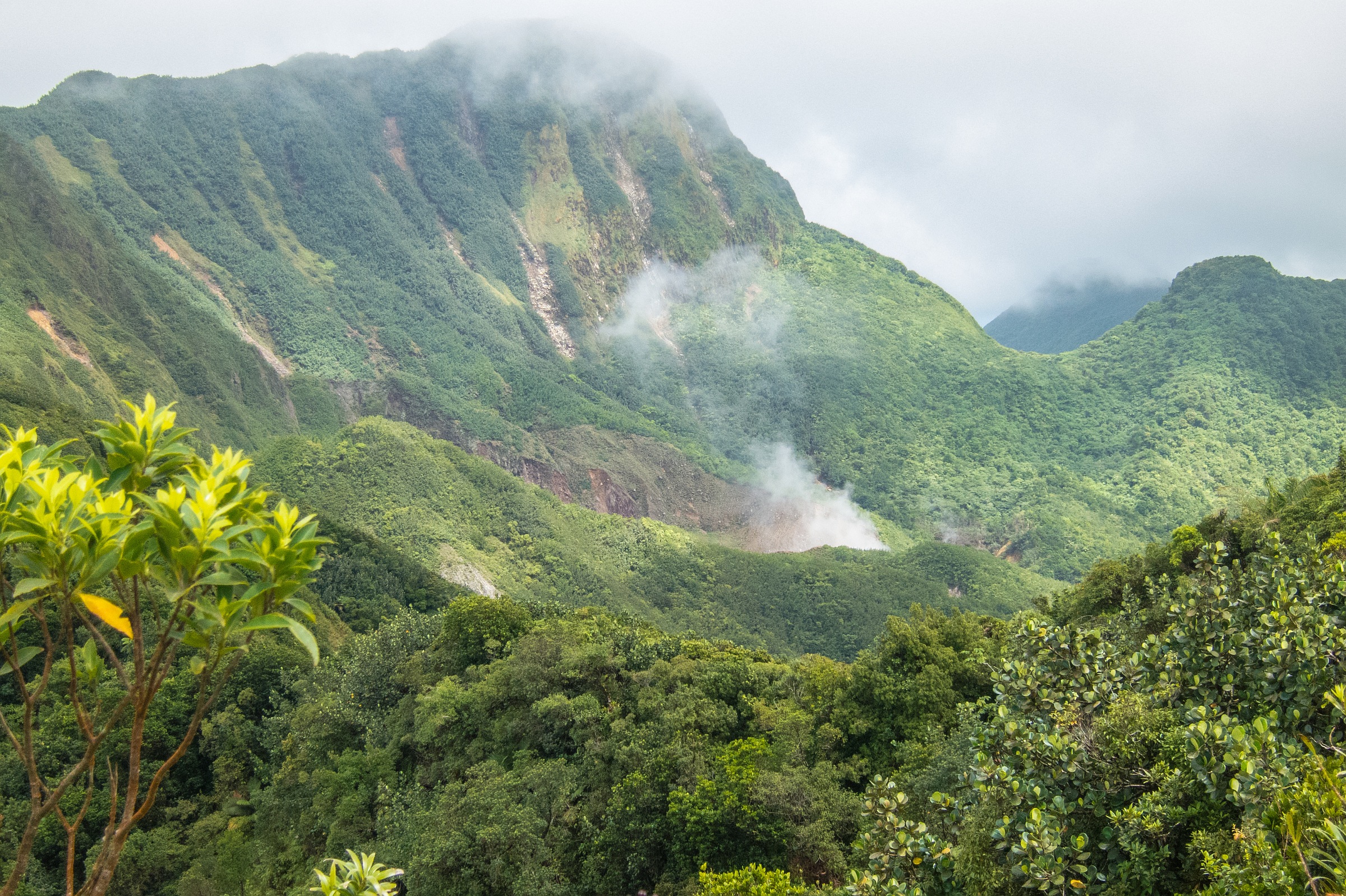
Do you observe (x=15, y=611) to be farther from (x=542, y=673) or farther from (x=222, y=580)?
(x=542, y=673)

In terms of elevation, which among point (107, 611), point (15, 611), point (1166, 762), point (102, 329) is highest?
point (102, 329)

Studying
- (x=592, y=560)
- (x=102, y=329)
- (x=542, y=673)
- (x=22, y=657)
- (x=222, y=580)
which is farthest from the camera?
(x=592, y=560)

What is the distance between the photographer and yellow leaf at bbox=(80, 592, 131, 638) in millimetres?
5055

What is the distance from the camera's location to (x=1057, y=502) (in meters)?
170

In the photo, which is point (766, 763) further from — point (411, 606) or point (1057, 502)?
point (1057, 502)

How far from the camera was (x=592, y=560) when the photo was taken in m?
123

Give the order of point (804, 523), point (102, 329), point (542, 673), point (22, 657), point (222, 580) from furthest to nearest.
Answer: point (804, 523), point (102, 329), point (542, 673), point (22, 657), point (222, 580)

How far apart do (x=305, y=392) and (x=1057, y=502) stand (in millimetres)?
146457

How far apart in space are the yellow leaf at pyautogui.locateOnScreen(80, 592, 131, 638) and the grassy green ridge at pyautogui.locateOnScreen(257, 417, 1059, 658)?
9517cm

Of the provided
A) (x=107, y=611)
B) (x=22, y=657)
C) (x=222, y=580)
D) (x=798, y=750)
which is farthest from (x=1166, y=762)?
(x=798, y=750)

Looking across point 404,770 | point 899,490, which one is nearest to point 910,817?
point 404,770

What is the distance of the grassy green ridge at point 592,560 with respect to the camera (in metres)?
108

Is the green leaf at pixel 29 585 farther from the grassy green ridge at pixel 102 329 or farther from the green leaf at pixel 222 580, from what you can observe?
the grassy green ridge at pixel 102 329

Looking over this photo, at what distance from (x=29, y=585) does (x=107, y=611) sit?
448 millimetres
